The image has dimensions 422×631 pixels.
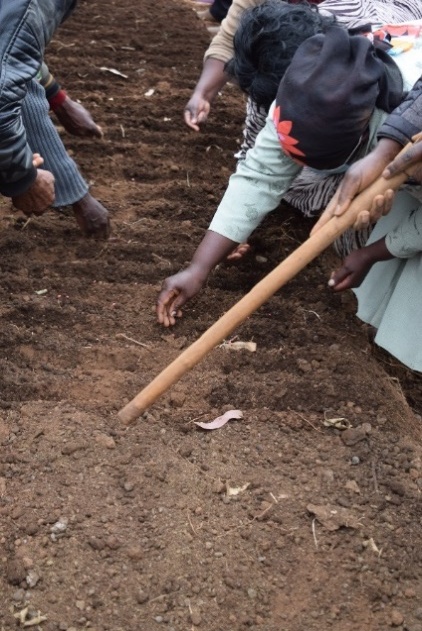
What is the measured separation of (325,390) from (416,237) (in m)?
0.54

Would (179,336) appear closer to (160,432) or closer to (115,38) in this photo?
(160,432)

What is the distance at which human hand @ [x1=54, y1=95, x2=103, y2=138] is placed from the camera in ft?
11.6

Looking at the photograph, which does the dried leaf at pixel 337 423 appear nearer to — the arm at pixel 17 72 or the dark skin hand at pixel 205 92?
the arm at pixel 17 72

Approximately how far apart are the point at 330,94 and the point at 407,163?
31 centimetres

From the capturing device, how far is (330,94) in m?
2.10

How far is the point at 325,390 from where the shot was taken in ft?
8.51

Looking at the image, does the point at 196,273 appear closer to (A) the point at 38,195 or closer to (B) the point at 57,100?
(A) the point at 38,195

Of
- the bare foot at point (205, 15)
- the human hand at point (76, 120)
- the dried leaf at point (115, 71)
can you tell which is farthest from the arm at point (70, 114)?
the bare foot at point (205, 15)

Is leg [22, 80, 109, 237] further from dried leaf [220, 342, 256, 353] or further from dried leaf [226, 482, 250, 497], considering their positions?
dried leaf [226, 482, 250, 497]

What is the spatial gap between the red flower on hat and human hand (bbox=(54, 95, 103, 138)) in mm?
1518

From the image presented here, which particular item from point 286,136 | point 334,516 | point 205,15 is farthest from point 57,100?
point 205,15

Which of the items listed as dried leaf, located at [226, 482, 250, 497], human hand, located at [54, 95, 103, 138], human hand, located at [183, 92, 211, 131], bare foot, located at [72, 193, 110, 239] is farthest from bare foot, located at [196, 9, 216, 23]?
dried leaf, located at [226, 482, 250, 497]

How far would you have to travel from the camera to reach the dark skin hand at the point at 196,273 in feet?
8.49

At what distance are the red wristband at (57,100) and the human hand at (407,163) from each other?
73.8 inches
